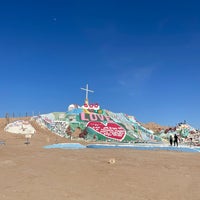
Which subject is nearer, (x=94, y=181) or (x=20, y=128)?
(x=94, y=181)

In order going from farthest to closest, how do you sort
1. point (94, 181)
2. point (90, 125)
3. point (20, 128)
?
point (90, 125), point (20, 128), point (94, 181)

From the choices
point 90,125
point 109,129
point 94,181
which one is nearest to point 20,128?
point 90,125

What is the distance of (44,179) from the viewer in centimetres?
1081

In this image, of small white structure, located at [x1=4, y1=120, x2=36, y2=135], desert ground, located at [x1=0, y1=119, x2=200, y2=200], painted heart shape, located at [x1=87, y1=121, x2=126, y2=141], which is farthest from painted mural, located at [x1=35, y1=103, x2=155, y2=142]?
desert ground, located at [x1=0, y1=119, x2=200, y2=200]

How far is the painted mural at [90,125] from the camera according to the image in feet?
144

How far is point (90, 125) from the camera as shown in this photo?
45.8 meters

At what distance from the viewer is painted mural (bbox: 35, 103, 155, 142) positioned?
144ft

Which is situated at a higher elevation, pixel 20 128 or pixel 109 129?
pixel 109 129

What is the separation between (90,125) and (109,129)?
320 centimetres

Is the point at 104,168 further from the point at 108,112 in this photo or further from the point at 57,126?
the point at 108,112

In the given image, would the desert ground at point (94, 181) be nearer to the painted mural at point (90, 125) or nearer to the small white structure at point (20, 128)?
the small white structure at point (20, 128)


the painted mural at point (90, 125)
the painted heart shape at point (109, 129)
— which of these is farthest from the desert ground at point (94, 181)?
the painted heart shape at point (109, 129)

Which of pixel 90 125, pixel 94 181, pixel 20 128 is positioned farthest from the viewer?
pixel 90 125

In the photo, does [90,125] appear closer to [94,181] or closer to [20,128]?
[20,128]
